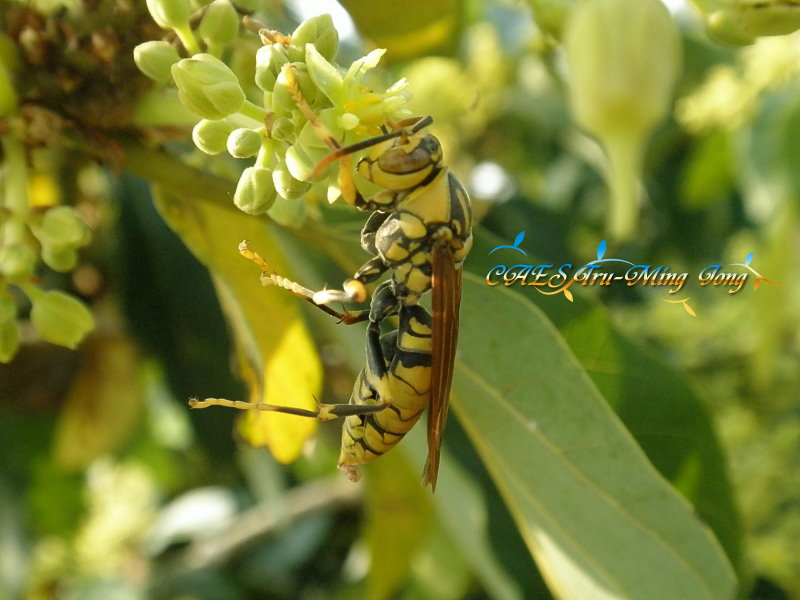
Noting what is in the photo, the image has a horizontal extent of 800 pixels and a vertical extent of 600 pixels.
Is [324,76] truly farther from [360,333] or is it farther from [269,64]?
[360,333]

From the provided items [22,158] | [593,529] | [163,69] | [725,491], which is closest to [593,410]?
[593,529]

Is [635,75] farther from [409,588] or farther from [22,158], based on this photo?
[409,588]

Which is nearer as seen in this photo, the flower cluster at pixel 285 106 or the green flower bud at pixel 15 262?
the flower cluster at pixel 285 106

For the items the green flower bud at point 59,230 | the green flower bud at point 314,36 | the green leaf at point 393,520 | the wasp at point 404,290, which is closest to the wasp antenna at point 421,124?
the wasp at point 404,290

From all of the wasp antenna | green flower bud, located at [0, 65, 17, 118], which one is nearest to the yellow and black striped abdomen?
the wasp antenna

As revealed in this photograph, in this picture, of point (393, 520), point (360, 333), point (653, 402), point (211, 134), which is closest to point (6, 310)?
point (211, 134)

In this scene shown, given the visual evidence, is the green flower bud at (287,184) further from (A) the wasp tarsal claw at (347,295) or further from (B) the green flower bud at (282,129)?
(A) the wasp tarsal claw at (347,295)
